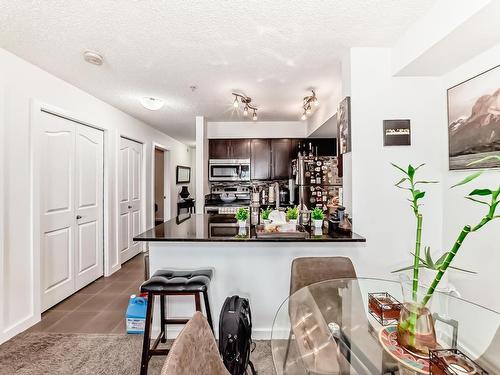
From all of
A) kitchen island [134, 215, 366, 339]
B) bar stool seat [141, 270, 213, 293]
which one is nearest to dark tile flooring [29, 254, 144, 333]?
kitchen island [134, 215, 366, 339]

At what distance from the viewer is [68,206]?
302 cm

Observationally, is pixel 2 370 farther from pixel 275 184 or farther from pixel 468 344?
pixel 275 184

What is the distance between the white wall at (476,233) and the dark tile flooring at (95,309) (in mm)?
2758

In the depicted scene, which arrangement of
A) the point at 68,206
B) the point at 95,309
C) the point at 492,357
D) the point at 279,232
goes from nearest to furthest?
the point at 492,357 → the point at 279,232 → the point at 95,309 → the point at 68,206

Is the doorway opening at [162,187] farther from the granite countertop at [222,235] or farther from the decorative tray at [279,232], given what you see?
the decorative tray at [279,232]

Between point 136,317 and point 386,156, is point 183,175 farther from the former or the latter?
point 386,156

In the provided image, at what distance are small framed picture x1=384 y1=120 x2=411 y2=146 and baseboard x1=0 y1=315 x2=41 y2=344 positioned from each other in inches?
133

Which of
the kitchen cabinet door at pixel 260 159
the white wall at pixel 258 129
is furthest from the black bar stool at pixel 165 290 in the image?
the white wall at pixel 258 129

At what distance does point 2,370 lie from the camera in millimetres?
1867

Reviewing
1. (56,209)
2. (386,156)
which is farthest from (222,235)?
(56,209)

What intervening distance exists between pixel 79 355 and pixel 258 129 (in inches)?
154

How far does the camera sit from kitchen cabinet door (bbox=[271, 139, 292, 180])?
15.8 feet

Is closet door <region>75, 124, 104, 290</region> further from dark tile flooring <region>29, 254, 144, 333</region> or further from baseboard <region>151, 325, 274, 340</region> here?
baseboard <region>151, 325, 274, 340</region>

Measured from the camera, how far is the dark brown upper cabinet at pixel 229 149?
4816 mm
